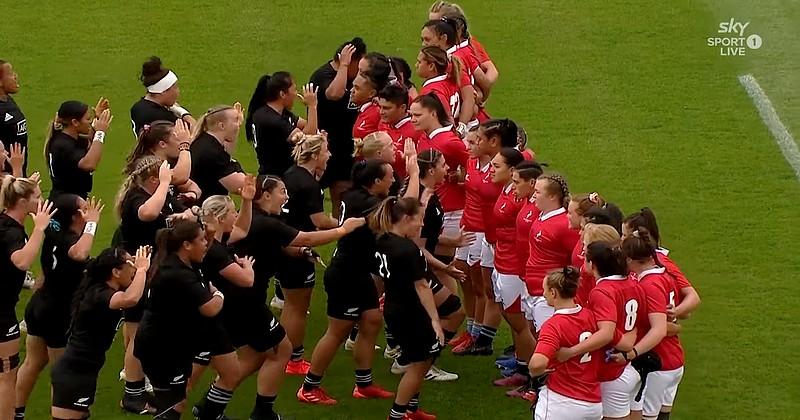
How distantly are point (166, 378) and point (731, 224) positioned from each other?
18.5 feet

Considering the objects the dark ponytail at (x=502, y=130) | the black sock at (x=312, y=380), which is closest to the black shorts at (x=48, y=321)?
the black sock at (x=312, y=380)

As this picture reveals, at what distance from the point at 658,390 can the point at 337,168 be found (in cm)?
395

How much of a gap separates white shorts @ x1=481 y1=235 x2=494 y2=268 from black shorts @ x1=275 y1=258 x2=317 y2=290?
49.9 inches

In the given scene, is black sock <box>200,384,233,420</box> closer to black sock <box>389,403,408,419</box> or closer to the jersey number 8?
black sock <box>389,403,408,419</box>

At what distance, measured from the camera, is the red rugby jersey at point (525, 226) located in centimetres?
819

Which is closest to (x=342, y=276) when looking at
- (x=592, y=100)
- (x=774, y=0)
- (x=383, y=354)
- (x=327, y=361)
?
(x=327, y=361)

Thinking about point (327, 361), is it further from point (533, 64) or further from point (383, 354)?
point (533, 64)

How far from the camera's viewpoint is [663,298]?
700 centimetres

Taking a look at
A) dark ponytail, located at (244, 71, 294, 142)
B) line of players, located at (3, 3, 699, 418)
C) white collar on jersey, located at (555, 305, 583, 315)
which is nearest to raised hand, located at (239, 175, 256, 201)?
line of players, located at (3, 3, 699, 418)

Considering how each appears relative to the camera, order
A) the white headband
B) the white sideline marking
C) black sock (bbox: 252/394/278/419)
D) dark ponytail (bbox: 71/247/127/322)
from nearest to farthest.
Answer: dark ponytail (bbox: 71/247/127/322), black sock (bbox: 252/394/278/419), the white headband, the white sideline marking

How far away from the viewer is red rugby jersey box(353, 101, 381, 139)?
9656 mm

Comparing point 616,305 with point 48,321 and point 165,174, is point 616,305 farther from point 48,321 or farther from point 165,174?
point 48,321

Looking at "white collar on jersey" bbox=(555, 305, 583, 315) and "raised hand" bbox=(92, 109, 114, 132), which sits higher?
"raised hand" bbox=(92, 109, 114, 132)

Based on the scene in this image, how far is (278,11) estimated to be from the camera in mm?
15039
